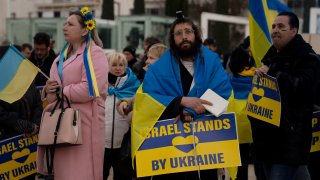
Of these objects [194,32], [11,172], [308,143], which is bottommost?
[11,172]

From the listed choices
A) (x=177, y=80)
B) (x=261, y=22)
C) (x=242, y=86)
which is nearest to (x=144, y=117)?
(x=177, y=80)

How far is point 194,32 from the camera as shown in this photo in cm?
469

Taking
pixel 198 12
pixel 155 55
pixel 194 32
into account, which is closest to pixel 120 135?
pixel 155 55

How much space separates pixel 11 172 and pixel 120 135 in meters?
1.29

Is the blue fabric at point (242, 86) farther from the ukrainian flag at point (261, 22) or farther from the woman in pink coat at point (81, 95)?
the woman in pink coat at point (81, 95)

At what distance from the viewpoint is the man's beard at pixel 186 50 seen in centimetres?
458

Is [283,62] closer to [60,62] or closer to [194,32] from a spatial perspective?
[194,32]

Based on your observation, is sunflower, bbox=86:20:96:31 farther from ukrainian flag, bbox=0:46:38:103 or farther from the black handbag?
the black handbag

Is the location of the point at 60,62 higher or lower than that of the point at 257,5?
lower

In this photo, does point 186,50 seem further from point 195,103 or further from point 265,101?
point 265,101

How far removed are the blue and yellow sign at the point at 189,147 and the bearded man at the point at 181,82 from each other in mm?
79

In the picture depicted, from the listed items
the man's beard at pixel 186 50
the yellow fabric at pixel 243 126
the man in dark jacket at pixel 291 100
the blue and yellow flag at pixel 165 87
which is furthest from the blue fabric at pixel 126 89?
the man in dark jacket at pixel 291 100

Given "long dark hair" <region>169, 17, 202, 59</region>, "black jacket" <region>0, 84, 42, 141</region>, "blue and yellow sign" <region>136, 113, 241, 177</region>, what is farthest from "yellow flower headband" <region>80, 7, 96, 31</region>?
"blue and yellow sign" <region>136, 113, 241, 177</region>

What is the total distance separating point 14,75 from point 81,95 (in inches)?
25.5
